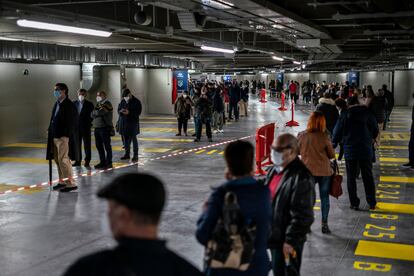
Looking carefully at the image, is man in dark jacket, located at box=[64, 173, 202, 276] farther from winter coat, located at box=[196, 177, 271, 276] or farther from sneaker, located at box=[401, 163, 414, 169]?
sneaker, located at box=[401, 163, 414, 169]

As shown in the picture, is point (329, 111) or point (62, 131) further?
point (329, 111)

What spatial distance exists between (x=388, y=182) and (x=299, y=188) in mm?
7844

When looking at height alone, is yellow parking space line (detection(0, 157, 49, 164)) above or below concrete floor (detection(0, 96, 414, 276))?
above

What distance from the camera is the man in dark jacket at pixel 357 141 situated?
8727 mm

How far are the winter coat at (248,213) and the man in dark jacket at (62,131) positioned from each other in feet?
24.4

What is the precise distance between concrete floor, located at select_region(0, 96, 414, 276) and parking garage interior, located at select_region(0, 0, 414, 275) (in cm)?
2

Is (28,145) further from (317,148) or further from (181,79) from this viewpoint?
(181,79)

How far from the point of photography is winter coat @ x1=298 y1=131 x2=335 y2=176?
7.12m

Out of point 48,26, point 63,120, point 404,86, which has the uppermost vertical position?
point 48,26

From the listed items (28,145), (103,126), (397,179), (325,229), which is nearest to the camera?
(325,229)

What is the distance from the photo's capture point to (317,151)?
23.5 feet

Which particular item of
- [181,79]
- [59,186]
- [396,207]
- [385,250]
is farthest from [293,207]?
[181,79]

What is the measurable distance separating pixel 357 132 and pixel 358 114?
1.05 ft

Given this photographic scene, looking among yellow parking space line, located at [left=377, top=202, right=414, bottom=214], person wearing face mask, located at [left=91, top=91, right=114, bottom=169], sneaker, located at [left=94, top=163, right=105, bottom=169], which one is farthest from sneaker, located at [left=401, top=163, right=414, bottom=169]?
sneaker, located at [left=94, top=163, right=105, bottom=169]
